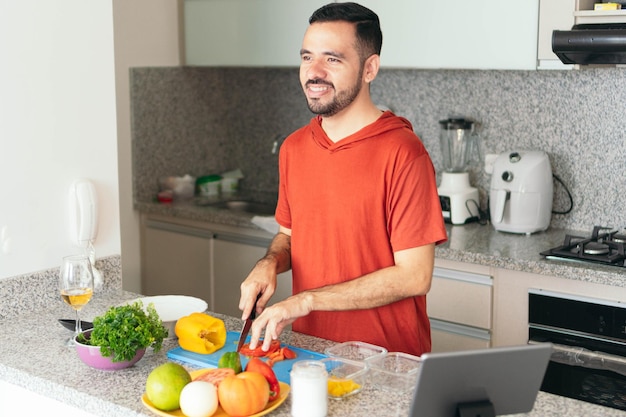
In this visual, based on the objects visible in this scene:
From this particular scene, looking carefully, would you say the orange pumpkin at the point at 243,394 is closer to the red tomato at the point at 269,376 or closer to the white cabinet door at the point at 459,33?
the red tomato at the point at 269,376

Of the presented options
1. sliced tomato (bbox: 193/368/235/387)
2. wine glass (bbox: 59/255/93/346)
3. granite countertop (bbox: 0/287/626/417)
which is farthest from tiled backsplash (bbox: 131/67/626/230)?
sliced tomato (bbox: 193/368/235/387)

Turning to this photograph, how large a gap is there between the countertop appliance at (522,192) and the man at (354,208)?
3.68 ft

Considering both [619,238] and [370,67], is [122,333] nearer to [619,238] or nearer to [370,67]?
[370,67]

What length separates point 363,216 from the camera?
86.8 inches

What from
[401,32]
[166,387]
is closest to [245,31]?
[401,32]

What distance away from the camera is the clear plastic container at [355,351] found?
1900mm

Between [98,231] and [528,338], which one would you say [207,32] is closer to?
[98,231]

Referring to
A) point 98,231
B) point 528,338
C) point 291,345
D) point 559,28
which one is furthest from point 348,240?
point 559,28

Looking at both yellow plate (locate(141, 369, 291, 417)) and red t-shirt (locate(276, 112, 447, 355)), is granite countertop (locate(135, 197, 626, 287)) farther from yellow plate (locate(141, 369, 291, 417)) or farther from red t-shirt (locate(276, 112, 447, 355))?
yellow plate (locate(141, 369, 291, 417))

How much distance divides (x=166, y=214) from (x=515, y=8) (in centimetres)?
178

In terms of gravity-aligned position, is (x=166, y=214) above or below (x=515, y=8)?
below

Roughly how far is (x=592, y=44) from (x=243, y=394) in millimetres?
1712

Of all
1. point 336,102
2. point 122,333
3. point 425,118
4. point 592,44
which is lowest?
point 122,333

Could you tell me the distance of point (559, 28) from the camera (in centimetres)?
292
